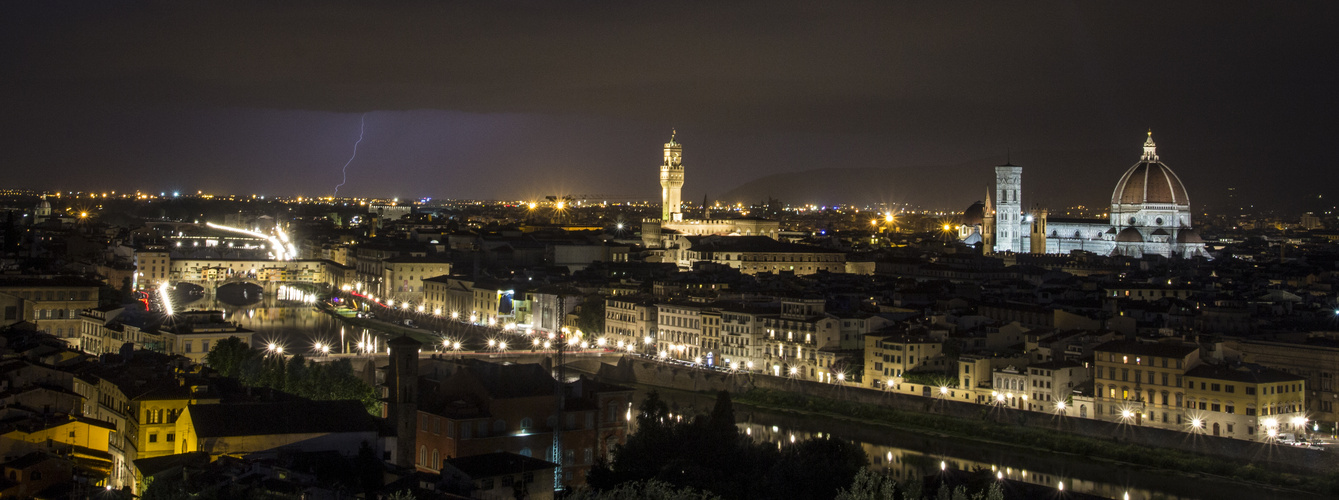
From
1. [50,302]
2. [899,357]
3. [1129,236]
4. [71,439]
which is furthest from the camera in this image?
[1129,236]

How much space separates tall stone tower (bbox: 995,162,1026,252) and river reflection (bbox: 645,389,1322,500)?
41.8m

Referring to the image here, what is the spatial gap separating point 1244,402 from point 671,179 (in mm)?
45706

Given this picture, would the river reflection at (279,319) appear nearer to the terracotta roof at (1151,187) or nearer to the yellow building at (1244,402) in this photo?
the yellow building at (1244,402)

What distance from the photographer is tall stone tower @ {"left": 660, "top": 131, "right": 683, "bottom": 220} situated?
211 ft

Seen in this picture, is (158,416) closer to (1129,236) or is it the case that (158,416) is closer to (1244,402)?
(1244,402)

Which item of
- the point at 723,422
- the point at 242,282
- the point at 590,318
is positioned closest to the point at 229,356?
the point at 723,422

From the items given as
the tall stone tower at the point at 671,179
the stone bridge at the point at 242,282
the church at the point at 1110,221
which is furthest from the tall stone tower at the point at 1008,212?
the stone bridge at the point at 242,282

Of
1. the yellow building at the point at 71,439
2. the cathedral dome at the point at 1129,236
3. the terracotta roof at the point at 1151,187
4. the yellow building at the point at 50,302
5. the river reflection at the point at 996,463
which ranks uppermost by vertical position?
the terracotta roof at the point at 1151,187

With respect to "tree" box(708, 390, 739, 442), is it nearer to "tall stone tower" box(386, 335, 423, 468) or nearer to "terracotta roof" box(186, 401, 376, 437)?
"tall stone tower" box(386, 335, 423, 468)

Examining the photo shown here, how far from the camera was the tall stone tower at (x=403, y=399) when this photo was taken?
16.4 metres

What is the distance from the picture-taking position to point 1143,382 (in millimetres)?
21984

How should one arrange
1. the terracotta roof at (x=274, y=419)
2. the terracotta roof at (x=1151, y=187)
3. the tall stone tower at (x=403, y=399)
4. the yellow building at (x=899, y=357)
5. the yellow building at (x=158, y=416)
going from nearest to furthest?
the terracotta roof at (x=274, y=419) < the yellow building at (x=158, y=416) < the tall stone tower at (x=403, y=399) < the yellow building at (x=899, y=357) < the terracotta roof at (x=1151, y=187)

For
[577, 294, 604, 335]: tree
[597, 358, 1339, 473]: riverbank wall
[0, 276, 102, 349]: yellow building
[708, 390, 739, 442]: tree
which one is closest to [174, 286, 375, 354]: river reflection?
[0, 276, 102, 349]: yellow building

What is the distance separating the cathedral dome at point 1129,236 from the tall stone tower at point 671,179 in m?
19.0
